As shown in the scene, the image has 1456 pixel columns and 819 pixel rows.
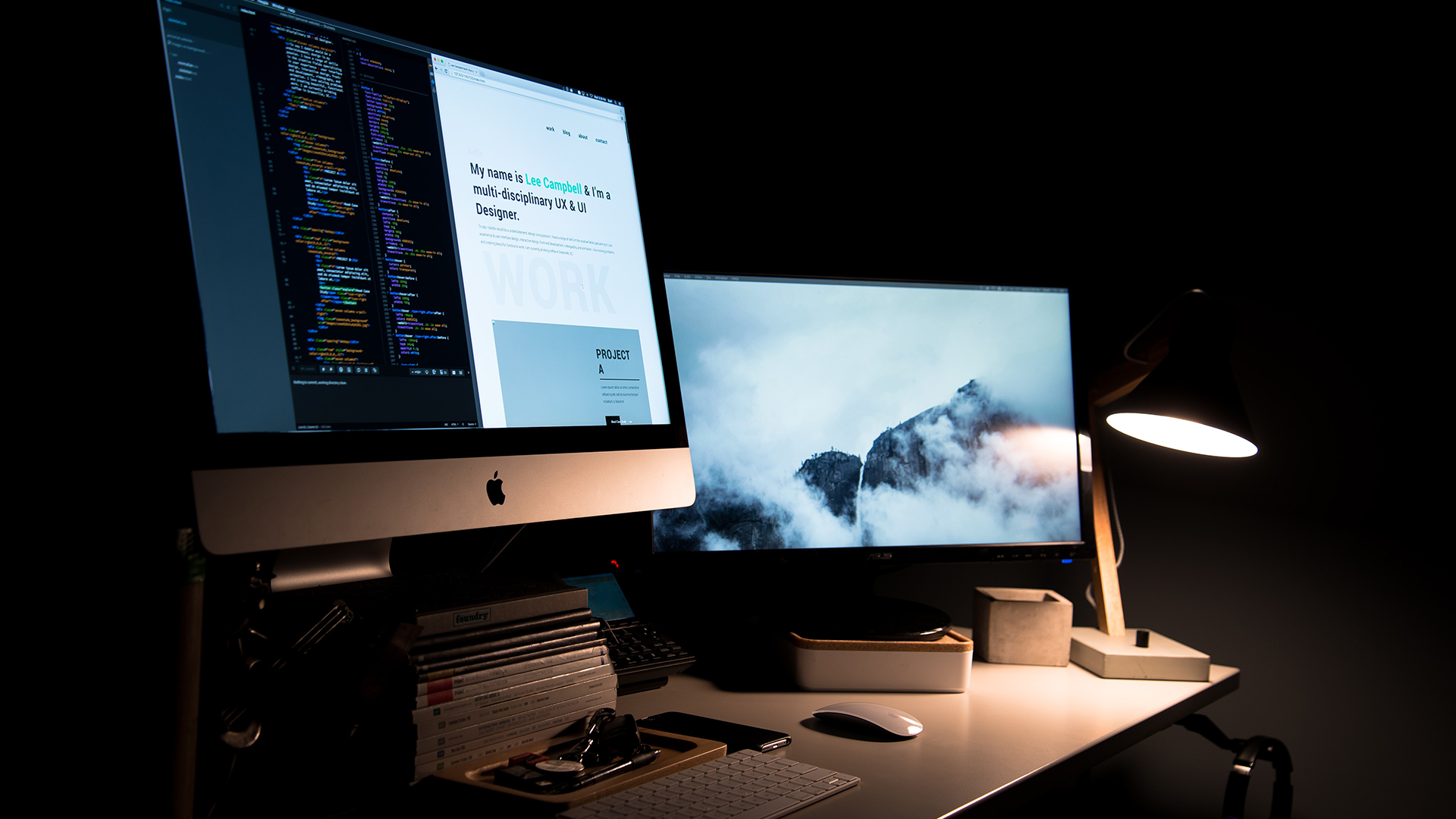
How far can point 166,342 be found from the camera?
596mm

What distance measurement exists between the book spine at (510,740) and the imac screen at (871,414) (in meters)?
0.38

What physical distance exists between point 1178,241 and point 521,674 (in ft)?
4.82

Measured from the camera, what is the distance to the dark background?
1410 mm

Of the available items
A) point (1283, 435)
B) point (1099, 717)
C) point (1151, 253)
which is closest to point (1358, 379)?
point (1283, 435)

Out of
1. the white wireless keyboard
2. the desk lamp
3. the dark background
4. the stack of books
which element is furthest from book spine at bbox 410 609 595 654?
the desk lamp

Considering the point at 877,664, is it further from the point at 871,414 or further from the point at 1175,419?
the point at 1175,419

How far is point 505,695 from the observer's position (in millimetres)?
679

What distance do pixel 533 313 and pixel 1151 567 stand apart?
1325 mm

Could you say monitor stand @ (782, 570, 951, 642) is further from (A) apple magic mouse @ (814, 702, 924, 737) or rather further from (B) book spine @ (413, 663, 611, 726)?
(B) book spine @ (413, 663, 611, 726)

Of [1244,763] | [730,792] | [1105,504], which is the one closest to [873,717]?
[730,792]

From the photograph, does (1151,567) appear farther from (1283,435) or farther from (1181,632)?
(1283,435)

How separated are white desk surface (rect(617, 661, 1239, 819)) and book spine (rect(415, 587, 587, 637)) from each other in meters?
0.18

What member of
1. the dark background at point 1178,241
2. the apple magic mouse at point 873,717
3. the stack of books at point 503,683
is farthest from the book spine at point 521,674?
the dark background at point 1178,241

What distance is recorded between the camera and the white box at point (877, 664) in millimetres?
1003
